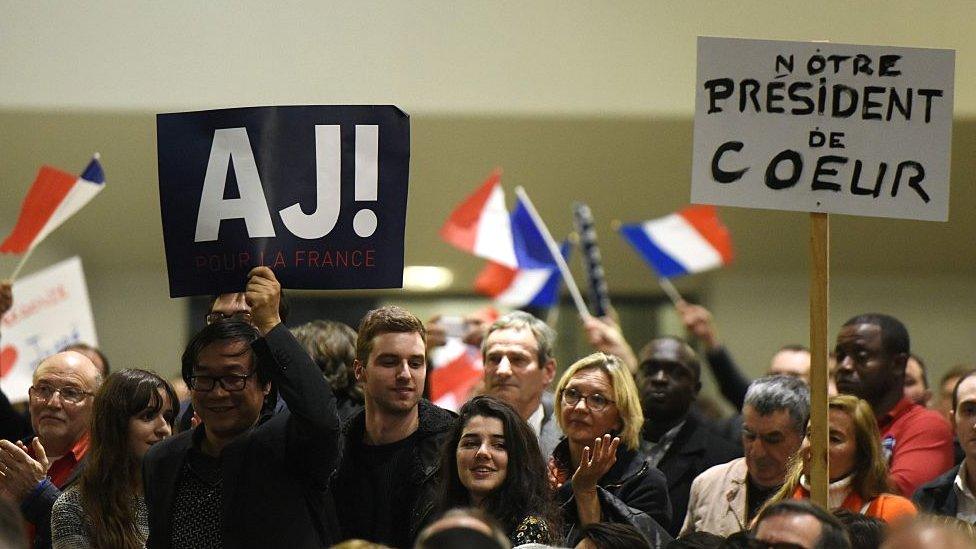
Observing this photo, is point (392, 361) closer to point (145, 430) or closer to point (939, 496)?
point (145, 430)

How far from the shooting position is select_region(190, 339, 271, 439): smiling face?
4.33m

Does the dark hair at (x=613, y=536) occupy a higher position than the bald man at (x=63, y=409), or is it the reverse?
the bald man at (x=63, y=409)

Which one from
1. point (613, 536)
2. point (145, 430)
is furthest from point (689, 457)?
point (145, 430)

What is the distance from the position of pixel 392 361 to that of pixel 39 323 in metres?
3.63

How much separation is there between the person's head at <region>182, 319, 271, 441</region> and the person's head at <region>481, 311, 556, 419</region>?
4.77 ft

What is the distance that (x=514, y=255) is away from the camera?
8.02 metres

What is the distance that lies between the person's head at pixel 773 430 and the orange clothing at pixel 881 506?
25cm

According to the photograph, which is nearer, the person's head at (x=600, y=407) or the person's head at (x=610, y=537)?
the person's head at (x=610, y=537)

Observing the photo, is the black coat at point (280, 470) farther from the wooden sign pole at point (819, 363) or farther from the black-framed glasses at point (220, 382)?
the wooden sign pole at point (819, 363)

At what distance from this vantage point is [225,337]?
14.3ft

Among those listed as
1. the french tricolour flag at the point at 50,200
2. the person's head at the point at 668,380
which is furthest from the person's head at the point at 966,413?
the french tricolour flag at the point at 50,200

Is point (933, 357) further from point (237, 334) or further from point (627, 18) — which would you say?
point (237, 334)

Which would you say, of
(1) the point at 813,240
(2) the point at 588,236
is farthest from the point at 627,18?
(1) the point at 813,240

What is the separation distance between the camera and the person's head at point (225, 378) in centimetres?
433
